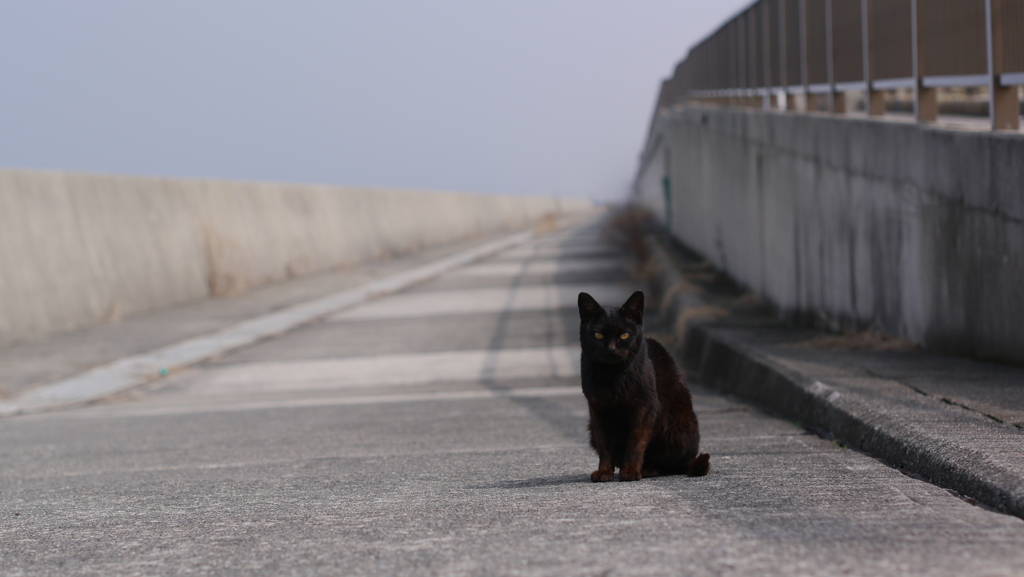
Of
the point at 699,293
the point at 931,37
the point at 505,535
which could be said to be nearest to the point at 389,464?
the point at 505,535

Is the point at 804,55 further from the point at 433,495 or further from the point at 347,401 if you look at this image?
the point at 433,495

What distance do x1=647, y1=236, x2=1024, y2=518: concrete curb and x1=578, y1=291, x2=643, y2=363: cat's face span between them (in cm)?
137

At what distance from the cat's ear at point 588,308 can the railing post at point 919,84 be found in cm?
487

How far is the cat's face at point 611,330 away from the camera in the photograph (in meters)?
4.39

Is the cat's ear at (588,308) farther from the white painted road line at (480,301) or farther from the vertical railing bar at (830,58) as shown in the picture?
the white painted road line at (480,301)

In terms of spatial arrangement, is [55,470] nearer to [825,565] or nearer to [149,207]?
[825,565]

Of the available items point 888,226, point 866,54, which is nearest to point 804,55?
point 866,54

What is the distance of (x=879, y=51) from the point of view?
946cm

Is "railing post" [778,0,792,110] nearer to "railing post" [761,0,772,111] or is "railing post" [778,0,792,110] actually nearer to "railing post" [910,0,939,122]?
"railing post" [761,0,772,111]

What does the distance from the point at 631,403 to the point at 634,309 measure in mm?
435

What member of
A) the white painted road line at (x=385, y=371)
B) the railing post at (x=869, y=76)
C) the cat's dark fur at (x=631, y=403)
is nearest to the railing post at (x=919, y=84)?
the railing post at (x=869, y=76)

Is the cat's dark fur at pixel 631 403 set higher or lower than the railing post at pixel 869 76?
lower

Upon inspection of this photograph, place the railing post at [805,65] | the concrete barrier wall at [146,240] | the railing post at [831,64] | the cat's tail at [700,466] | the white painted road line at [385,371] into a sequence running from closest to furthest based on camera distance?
the cat's tail at [700,466] → the railing post at [831,64] → the white painted road line at [385,371] → the railing post at [805,65] → the concrete barrier wall at [146,240]

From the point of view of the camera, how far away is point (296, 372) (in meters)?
12.4
